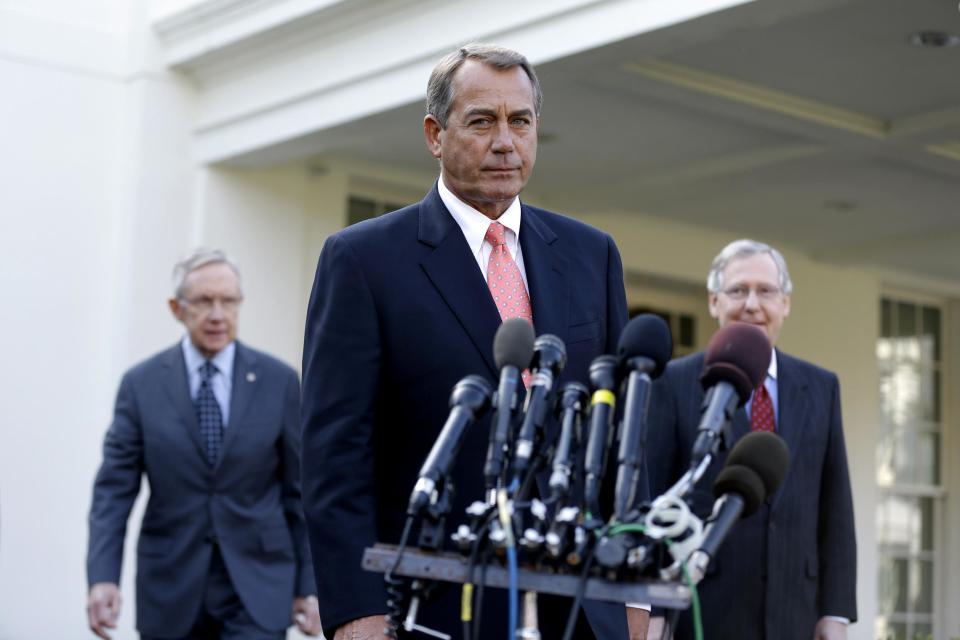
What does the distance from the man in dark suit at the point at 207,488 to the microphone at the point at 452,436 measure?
12.1 feet

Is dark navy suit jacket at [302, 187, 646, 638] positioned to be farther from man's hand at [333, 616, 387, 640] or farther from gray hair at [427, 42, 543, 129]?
gray hair at [427, 42, 543, 129]

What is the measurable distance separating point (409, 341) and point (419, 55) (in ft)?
18.7

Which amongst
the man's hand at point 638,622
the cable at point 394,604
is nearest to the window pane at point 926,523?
the man's hand at point 638,622

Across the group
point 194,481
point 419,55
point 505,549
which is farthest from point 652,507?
point 419,55

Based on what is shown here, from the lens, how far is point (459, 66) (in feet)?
10.5

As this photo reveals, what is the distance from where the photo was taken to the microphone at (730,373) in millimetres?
2541

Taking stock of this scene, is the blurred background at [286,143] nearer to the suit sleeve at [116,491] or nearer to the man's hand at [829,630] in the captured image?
the suit sleeve at [116,491]

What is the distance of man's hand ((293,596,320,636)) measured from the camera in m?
6.38

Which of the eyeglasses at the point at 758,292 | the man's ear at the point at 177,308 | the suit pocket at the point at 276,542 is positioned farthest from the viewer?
the man's ear at the point at 177,308

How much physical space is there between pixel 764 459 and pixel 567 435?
33 cm

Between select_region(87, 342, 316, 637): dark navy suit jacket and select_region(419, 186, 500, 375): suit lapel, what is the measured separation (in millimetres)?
3150

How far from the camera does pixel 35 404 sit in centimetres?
992

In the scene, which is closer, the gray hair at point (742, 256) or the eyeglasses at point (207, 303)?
the gray hair at point (742, 256)

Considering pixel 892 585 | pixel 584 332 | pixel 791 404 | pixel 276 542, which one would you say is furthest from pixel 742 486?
pixel 892 585
